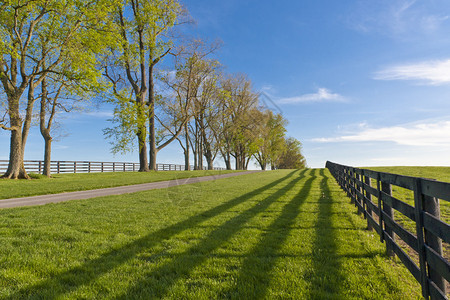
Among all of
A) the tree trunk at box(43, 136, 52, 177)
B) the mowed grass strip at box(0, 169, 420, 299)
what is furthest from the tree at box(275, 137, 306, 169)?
the mowed grass strip at box(0, 169, 420, 299)

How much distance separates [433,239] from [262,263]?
223 centimetres

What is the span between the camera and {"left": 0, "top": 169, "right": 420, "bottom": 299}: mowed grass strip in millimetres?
3330

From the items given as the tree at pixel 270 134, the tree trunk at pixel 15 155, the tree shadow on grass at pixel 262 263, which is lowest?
the tree shadow on grass at pixel 262 263

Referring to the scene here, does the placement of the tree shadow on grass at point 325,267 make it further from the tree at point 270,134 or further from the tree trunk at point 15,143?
→ the tree at point 270,134

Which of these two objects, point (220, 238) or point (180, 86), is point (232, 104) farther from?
point (220, 238)

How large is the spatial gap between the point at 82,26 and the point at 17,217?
21.8 m

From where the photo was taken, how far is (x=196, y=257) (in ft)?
14.3

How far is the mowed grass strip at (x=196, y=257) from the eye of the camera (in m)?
3.33

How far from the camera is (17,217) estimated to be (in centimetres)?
755

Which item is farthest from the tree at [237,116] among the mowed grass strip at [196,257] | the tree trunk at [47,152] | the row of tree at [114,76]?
the mowed grass strip at [196,257]

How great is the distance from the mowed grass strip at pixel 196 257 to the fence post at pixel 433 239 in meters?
0.38

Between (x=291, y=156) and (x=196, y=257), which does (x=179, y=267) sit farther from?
(x=291, y=156)

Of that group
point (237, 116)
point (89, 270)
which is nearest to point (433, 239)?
point (89, 270)

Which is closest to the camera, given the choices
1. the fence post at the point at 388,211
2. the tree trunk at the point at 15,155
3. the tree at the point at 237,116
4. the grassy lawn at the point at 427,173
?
the fence post at the point at 388,211
